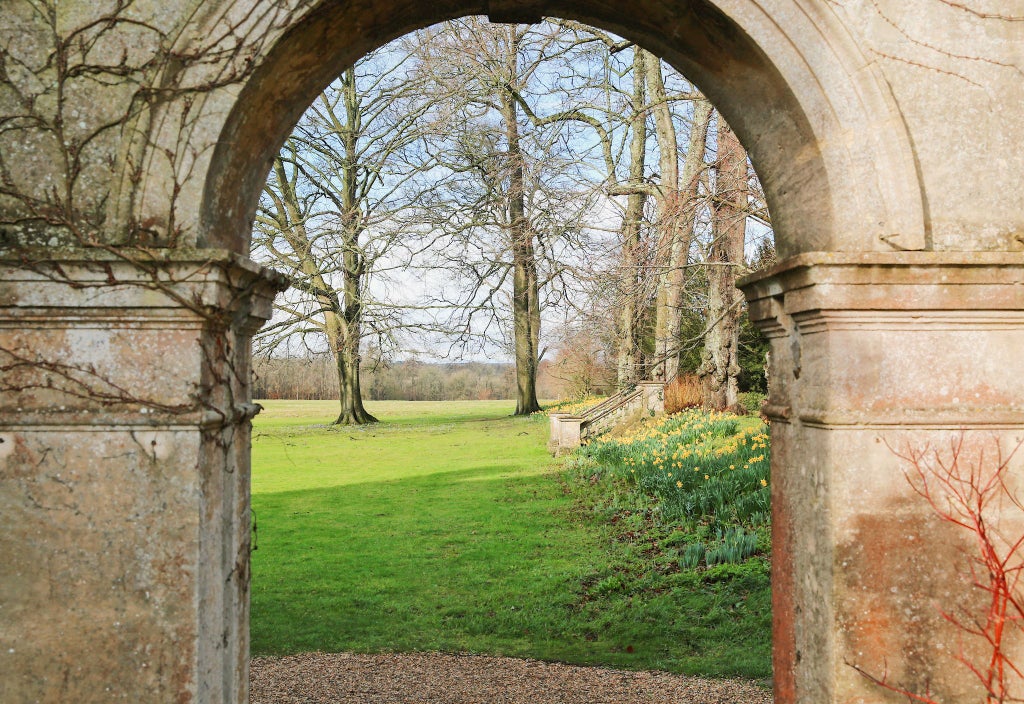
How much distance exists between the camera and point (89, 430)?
2773 mm

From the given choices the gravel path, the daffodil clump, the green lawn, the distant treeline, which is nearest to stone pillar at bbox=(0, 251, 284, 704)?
the gravel path

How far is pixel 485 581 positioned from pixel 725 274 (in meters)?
6.53

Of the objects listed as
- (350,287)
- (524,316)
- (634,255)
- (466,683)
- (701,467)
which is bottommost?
(466,683)

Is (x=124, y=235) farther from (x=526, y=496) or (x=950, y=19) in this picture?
(x=526, y=496)

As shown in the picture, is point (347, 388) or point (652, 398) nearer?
point (652, 398)

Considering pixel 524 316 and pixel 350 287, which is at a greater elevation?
pixel 350 287

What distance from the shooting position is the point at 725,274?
38.1ft

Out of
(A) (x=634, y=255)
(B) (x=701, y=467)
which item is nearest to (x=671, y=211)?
(A) (x=634, y=255)

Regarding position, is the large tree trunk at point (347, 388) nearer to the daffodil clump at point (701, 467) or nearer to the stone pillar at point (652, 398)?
the stone pillar at point (652, 398)

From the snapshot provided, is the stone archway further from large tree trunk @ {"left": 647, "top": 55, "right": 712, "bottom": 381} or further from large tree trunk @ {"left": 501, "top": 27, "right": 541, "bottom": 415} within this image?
large tree trunk @ {"left": 501, "top": 27, "right": 541, "bottom": 415}

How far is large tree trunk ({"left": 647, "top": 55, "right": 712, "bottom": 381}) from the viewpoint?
28.1 feet

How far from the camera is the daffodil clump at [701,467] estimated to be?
767 centimetres

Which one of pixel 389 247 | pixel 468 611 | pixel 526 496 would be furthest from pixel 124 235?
pixel 389 247

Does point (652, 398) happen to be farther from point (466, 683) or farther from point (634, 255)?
point (466, 683)
